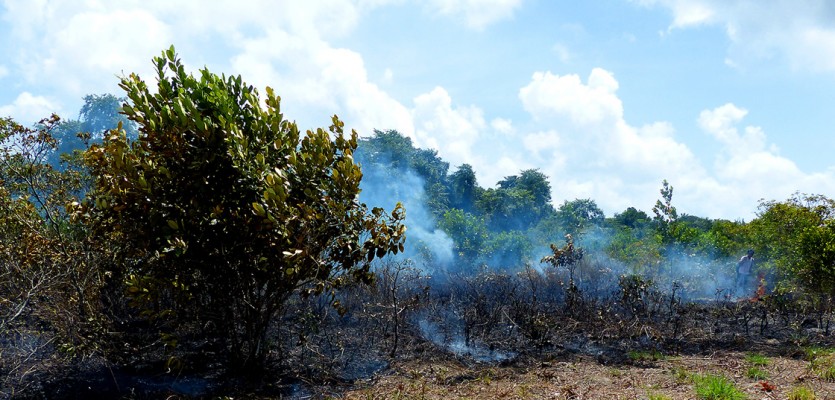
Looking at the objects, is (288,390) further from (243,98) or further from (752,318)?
(752,318)

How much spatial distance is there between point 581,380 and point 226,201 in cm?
443

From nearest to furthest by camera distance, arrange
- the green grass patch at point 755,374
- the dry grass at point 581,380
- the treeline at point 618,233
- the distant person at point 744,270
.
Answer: the dry grass at point 581,380
the green grass patch at point 755,374
the treeline at point 618,233
the distant person at point 744,270

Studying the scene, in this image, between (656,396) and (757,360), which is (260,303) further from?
(757,360)

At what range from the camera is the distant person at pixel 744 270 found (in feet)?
53.4

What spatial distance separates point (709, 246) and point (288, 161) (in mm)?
18533

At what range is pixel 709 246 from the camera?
1973 cm

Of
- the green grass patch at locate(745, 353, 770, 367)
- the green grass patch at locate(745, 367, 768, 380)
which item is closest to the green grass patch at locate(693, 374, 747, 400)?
the green grass patch at locate(745, 367, 768, 380)

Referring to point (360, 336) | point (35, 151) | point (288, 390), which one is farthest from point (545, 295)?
point (35, 151)

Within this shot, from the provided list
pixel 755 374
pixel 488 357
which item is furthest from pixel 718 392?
pixel 488 357

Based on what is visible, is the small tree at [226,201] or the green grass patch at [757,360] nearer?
the small tree at [226,201]

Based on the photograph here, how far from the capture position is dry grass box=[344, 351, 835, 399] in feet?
18.8

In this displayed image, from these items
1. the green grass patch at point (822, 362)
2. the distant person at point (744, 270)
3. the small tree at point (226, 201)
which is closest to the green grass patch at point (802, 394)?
the green grass patch at point (822, 362)

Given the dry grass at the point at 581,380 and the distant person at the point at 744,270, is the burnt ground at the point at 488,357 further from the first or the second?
the distant person at the point at 744,270

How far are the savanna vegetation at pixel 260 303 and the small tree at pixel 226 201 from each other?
2 centimetres
